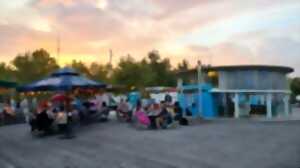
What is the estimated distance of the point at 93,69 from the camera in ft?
231

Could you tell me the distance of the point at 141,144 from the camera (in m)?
14.3

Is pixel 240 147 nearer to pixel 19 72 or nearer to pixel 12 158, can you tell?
pixel 12 158

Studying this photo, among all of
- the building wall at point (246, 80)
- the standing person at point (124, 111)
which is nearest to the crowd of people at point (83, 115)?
the standing person at point (124, 111)

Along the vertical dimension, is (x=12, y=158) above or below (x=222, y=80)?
below

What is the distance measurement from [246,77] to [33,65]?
37.2 meters

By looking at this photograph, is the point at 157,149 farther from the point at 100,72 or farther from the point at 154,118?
the point at 100,72

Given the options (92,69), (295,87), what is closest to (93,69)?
(92,69)

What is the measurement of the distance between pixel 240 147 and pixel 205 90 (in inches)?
769

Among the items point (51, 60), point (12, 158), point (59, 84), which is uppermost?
point (51, 60)

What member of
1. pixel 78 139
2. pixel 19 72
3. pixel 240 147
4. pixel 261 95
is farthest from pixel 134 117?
pixel 19 72

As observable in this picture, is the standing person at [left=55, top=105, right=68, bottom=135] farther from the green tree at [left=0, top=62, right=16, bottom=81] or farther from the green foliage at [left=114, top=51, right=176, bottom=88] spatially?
the green tree at [left=0, top=62, right=16, bottom=81]

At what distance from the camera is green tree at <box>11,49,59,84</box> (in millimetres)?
61463

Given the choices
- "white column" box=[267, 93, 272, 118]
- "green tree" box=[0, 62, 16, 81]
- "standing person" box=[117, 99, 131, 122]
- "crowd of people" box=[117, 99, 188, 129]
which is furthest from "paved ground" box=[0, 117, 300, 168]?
"green tree" box=[0, 62, 16, 81]

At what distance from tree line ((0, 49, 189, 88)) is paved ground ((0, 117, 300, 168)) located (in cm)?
3712
